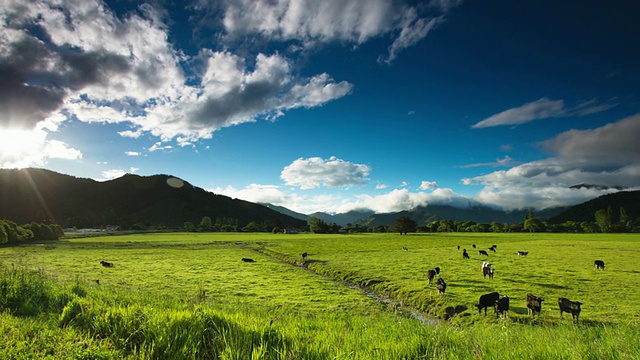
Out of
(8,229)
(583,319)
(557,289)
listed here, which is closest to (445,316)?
(583,319)

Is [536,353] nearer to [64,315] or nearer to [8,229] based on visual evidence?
[64,315]

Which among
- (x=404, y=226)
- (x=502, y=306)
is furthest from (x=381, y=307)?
(x=404, y=226)

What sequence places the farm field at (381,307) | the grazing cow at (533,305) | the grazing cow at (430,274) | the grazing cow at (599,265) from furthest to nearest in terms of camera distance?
the grazing cow at (599,265), the grazing cow at (430,274), the grazing cow at (533,305), the farm field at (381,307)

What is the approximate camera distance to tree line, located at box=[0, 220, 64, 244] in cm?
8181

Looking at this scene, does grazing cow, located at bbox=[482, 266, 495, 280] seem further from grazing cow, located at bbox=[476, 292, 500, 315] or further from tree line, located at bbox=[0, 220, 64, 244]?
tree line, located at bbox=[0, 220, 64, 244]

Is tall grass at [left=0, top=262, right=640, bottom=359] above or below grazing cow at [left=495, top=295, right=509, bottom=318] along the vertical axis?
above

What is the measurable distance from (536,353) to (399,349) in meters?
2.62

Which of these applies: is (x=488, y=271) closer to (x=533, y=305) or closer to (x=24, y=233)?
(x=533, y=305)

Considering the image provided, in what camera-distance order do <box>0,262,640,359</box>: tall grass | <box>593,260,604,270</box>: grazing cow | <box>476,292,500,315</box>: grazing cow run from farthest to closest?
<box>593,260,604,270</box>: grazing cow, <box>476,292,500,315</box>: grazing cow, <box>0,262,640,359</box>: tall grass

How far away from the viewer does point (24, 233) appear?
94062 mm

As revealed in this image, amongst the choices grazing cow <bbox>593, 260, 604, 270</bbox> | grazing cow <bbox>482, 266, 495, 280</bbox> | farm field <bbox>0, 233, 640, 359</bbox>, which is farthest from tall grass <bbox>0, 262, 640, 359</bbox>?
grazing cow <bbox>593, 260, 604, 270</bbox>

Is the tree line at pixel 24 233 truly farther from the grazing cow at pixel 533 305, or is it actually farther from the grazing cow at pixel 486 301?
the grazing cow at pixel 533 305

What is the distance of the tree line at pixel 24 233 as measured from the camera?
8181 centimetres

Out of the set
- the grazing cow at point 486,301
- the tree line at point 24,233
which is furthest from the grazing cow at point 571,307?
the tree line at point 24,233
